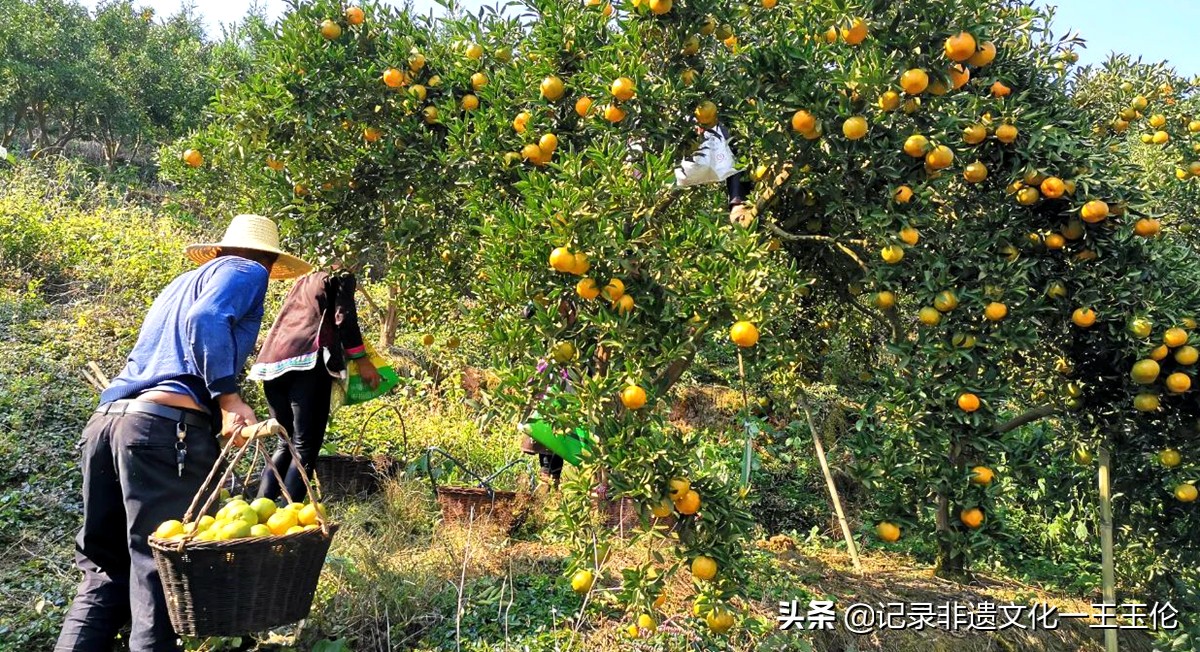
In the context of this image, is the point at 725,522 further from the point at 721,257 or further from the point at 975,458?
the point at 975,458

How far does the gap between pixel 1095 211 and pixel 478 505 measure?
9.97 ft

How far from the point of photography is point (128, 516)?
221 cm

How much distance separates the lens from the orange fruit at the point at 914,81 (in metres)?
2.38

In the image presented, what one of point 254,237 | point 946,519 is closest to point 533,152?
point 254,237

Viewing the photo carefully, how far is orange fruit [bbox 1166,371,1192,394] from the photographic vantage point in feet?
8.31

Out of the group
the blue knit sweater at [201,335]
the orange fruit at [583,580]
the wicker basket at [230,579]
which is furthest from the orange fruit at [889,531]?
the blue knit sweater at [201,335]

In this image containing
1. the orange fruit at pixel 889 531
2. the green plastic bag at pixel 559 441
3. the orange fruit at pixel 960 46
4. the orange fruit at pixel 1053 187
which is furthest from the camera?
the green plastic bag at pixel 559 441

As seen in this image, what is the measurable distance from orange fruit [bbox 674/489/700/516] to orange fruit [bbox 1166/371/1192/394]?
173 cm

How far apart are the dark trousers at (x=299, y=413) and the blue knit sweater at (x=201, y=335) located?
1134 mm

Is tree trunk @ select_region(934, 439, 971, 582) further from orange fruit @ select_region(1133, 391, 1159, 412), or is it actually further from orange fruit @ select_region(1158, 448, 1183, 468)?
orange fruit @ select_region(1158, 448, 1183, 468)

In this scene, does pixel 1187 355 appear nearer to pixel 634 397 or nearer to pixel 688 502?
pixel 688 502

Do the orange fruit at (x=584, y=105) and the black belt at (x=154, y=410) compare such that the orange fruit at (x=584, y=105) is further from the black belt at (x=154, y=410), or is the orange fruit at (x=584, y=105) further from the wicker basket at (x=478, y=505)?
the wicker basket at (x=478, y=505)

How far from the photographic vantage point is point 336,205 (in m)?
3.10

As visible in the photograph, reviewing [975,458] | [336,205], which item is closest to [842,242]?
[975,458]
